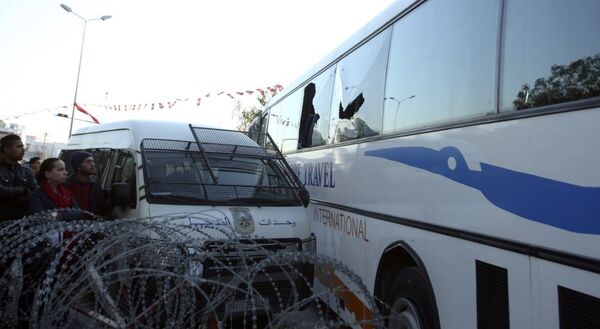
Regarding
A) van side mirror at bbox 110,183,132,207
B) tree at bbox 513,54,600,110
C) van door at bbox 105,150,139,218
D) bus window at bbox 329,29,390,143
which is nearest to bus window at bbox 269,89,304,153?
bus window at bbox 329,29,390,143

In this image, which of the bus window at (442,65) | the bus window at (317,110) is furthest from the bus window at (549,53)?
the bus window at (317,110)

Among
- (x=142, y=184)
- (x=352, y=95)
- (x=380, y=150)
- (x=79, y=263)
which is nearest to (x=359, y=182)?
(x=380, y=150)

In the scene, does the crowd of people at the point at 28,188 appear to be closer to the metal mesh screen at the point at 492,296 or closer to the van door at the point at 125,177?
the van door at the point at 125,177

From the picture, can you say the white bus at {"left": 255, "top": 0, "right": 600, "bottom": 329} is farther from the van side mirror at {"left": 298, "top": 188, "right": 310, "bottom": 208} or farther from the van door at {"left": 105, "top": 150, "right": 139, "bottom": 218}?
the van door at {"left": 105, "top": 150, "right": 139, "bottom": 218}

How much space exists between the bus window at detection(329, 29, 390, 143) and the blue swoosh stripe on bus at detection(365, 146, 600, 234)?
53.9 inches

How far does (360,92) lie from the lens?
4.68 metres

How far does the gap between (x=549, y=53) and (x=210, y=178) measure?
3.46m

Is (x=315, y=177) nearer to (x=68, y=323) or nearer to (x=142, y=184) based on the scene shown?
(x=142, y=184)

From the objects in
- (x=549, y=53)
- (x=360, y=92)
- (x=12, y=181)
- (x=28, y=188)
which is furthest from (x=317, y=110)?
(x=549, y=53)

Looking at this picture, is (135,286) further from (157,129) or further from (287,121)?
Result: (287,121)

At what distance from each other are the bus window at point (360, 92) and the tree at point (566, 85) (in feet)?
5.84

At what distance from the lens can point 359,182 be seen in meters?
4.21

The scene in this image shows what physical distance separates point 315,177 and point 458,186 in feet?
9.90

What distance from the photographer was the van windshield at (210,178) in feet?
14.6
